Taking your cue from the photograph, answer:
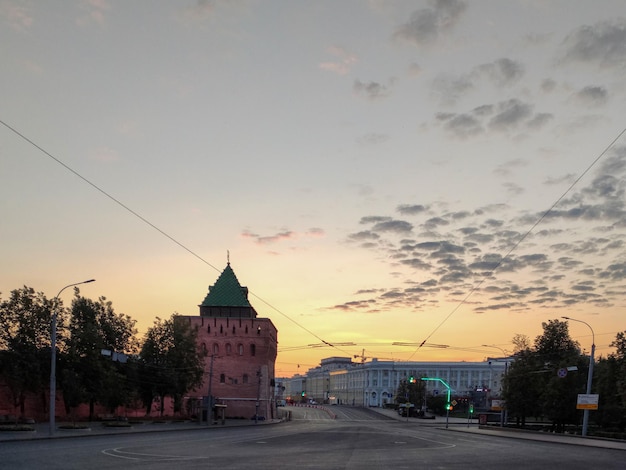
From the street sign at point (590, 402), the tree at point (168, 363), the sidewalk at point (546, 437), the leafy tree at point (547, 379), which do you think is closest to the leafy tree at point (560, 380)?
the leafy tree at point (547, 379)

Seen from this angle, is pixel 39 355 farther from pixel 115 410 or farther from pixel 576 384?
pixel 576 384

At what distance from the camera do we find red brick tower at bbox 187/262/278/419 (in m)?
102

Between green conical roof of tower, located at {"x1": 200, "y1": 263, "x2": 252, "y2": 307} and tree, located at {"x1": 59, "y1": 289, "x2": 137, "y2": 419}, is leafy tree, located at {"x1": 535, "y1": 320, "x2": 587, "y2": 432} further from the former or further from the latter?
green conical roof of tower, located at {"x1": 200, "y1": 263, "x2": 252, "y2": 307}

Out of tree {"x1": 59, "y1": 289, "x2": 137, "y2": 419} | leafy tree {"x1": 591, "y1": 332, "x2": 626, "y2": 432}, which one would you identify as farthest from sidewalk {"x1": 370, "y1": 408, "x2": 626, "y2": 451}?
tree {"x1": 59, "y1": 289, "x2": 137, "y2": 419}

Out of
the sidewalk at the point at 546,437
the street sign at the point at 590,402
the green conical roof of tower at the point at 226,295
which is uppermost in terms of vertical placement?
the green conical roof of tower at the point at 226,295

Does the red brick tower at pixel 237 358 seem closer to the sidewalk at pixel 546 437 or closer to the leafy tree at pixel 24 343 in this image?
the sidewalk at pixel 546 437

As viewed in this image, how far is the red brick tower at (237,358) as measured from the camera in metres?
102

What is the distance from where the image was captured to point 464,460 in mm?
27219

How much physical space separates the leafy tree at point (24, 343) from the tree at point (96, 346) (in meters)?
3.81

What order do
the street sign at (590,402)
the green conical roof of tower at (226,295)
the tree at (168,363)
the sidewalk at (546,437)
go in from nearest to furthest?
the sidewalk at (546,437), the street sign at (590,402), the tree at (168,363), the green conical roof of tower at (226,295)

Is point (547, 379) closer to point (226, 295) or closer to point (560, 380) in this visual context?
point (560, 380)

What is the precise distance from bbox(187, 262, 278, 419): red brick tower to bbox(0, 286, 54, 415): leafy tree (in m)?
43.3

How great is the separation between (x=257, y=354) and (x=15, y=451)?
79.3m

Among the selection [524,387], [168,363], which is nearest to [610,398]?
[524,387]
